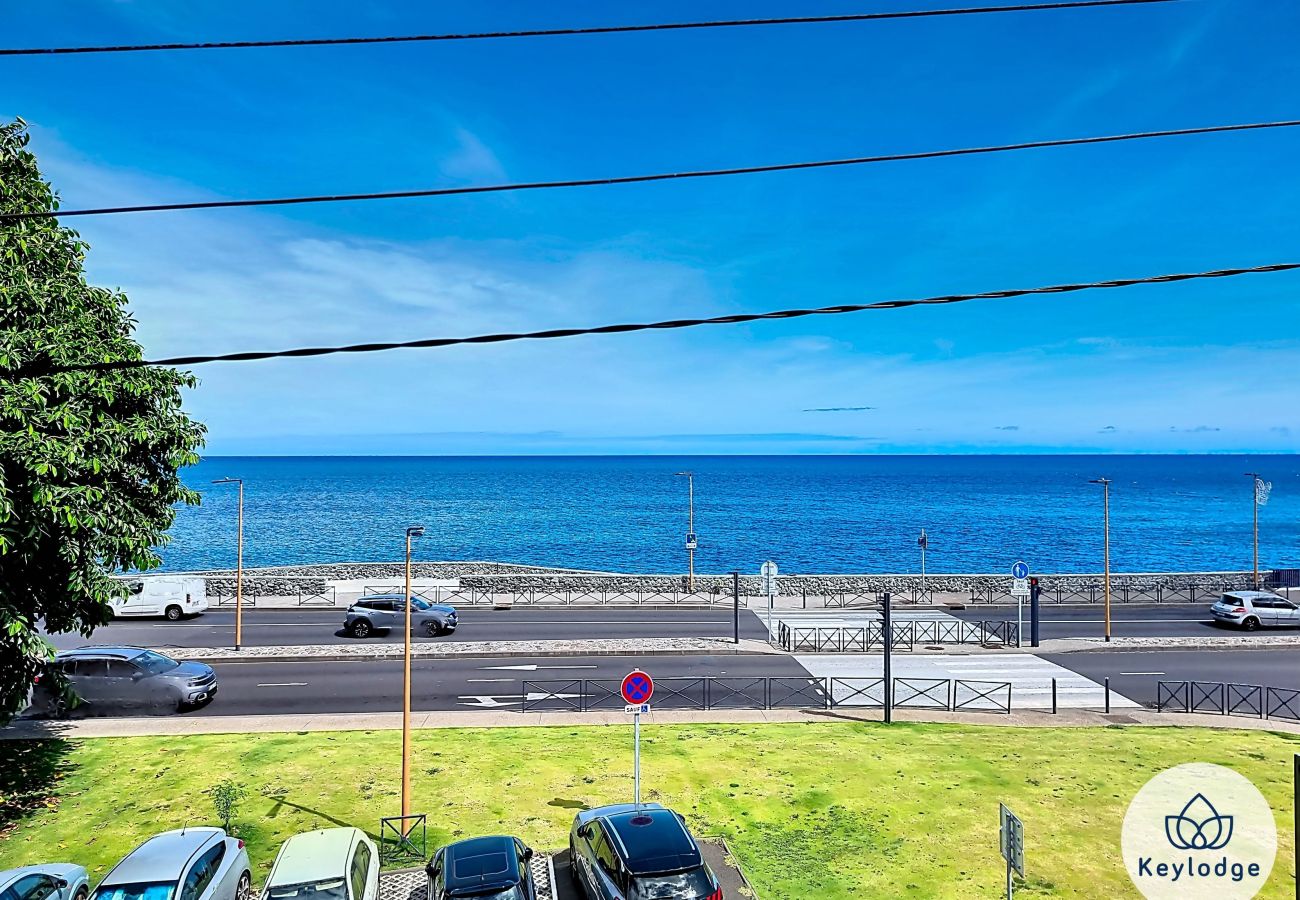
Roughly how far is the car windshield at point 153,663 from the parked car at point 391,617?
Result: 10.2m

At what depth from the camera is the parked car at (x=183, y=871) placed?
9.98 m

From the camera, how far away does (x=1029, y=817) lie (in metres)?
14.7

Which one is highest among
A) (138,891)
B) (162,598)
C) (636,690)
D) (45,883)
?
(636,690)

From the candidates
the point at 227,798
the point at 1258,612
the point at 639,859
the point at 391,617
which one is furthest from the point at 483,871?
the point at 1258,612

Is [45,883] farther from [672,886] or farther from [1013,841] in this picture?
[1013,841]

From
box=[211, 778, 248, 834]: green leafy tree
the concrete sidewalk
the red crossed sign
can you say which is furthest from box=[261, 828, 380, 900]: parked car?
the concrete sidewalk

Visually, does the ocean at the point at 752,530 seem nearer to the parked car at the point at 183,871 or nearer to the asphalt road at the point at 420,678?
the asphalt road at the point at 420,678

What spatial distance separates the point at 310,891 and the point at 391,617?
24.5m

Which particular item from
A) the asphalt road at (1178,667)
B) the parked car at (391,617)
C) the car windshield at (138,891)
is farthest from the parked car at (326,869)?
the asphalt road at (1178,667)

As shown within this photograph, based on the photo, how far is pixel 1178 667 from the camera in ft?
91.3

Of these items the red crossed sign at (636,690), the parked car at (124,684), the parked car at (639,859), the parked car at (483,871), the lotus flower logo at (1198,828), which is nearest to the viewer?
the parked car at (639,859)

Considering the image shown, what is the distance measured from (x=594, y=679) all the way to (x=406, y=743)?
12068mm

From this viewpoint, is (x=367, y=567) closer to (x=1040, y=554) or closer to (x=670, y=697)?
(x=670, y=697)

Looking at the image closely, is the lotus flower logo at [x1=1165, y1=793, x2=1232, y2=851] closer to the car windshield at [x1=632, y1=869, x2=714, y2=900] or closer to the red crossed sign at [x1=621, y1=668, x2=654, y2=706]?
the car windshield at [x1=632, y1=869, x2=714, y2=900]
